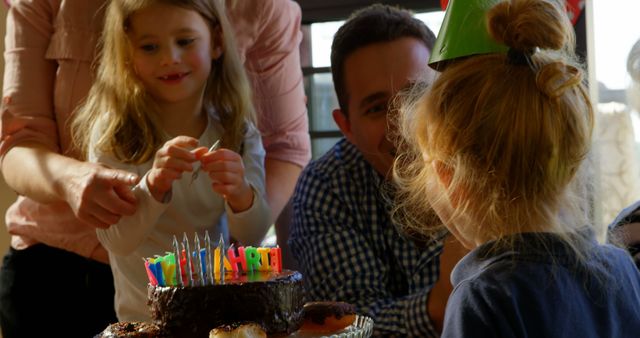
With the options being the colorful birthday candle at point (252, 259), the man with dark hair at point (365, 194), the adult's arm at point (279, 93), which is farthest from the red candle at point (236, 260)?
the adult's arm at point (279, 93)

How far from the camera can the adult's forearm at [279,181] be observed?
1873mm

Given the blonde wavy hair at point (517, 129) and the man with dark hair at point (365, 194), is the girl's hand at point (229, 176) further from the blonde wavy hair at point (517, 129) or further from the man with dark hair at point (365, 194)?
the blonde wavy hair at point (517, 129)

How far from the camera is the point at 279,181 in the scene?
6.31 feet

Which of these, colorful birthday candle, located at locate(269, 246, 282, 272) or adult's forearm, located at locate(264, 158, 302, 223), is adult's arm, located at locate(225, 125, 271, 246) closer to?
adult's forearm, located at locate(264, 158, 302, 223)

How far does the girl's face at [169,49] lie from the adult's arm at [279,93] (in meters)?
0.22

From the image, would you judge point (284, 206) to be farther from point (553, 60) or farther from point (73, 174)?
point (553, 60)

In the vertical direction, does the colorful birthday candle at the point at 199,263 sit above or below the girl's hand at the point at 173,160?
below

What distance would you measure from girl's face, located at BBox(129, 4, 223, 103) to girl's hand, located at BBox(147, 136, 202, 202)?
0.88 ft

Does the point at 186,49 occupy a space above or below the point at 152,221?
above

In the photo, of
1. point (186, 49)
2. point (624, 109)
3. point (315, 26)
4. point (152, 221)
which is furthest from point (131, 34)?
point (624, 109)

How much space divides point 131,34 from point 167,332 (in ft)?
2.22

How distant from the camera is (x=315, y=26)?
2.59 meters

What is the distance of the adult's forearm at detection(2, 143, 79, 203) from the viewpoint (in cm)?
161

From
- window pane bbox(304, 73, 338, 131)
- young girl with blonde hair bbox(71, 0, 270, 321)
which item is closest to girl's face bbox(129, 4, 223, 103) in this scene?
young girl with blonde hair bbox(71, 0, 270, 321)
